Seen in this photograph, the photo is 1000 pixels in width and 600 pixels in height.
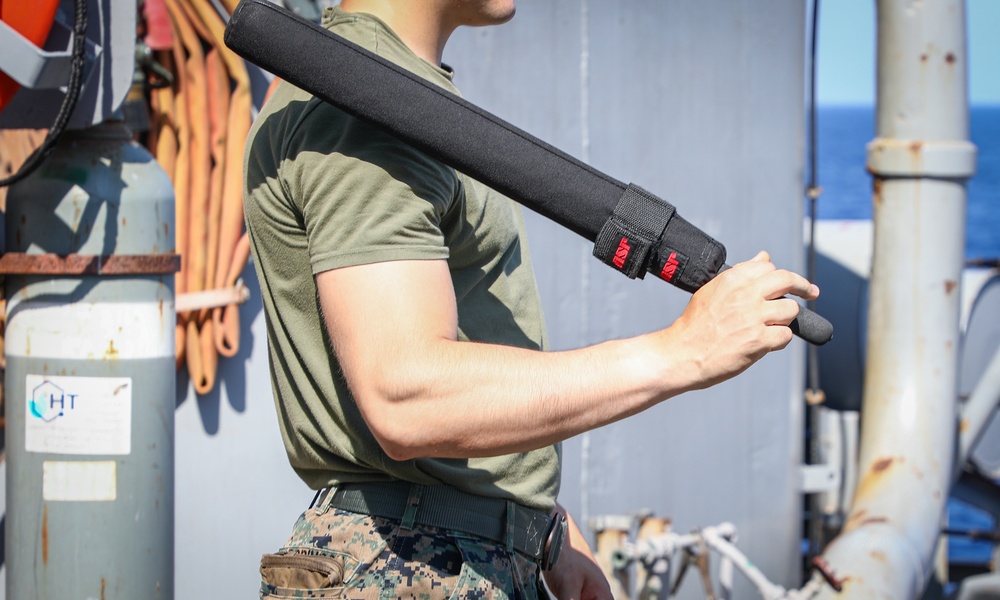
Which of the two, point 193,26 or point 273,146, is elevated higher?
point 193,26

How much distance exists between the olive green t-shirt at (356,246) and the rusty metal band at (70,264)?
0.83 metres

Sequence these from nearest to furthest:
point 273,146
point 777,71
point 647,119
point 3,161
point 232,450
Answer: point 273,146
point 3,161
point 232,450
point 647,119
point 777,71

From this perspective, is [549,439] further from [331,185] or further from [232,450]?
[232,450]

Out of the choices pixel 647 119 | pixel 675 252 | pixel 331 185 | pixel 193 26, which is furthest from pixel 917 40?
pixel 331 185

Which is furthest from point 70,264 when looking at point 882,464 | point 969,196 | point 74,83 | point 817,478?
point 969,196

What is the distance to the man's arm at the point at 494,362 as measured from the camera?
4.36ft

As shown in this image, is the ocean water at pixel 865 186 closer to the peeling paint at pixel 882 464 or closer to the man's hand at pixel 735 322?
the peeling paint at pixel 882 464

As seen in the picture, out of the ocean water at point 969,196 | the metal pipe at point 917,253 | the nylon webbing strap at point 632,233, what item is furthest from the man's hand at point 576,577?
the ocean water at point 969,196

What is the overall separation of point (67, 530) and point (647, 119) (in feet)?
7.52

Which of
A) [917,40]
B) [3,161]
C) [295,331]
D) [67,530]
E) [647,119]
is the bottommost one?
[67,530]

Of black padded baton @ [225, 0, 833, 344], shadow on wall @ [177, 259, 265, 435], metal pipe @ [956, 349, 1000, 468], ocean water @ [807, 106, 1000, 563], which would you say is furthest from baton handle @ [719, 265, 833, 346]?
ocean water @ [807, 106, 1000, 563]

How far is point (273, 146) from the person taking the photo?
4.93 feet

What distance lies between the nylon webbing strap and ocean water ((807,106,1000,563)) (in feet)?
31.3

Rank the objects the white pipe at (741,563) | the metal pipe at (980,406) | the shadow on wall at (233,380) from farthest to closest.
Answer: the metal pipe at (980,406) < the white pipe at (741,563) < the shadow on wall at (233,380)
